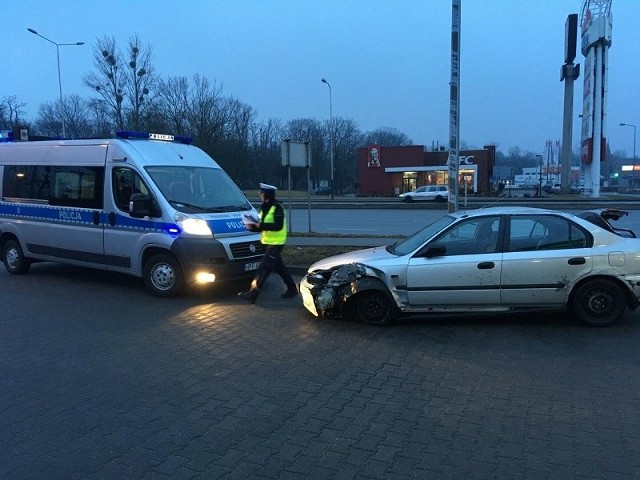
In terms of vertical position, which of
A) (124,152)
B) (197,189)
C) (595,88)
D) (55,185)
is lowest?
(197,189)

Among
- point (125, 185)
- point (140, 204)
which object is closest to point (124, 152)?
point (125, 185)

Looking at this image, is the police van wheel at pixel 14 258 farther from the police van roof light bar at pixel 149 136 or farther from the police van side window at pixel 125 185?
the police van roof light bar at pixel 149 136

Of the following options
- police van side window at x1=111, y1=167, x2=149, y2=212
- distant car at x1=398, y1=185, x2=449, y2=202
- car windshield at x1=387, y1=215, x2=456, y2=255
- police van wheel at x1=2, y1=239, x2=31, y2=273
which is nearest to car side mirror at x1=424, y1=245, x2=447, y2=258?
car windshield at x1=387, y1=215, x2=456, y2=255

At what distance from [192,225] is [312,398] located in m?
4.36

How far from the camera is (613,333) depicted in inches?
242

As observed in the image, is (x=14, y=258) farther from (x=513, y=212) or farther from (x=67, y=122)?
(x=67, y=122)

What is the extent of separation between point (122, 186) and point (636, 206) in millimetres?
32116

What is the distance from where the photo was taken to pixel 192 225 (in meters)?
8.09

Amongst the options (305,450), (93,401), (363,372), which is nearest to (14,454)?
(93,401)

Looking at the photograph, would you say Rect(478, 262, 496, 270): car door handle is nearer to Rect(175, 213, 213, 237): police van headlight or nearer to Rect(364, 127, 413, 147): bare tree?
Rect(175, 213, 213, 237): police van headlight


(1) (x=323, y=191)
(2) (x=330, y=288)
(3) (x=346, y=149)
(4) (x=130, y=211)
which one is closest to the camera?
(2) (x=330, y=288)

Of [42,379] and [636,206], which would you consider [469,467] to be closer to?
[42,379]

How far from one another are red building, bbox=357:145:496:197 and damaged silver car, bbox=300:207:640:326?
49562mm

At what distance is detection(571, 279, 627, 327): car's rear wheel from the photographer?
629 cm
